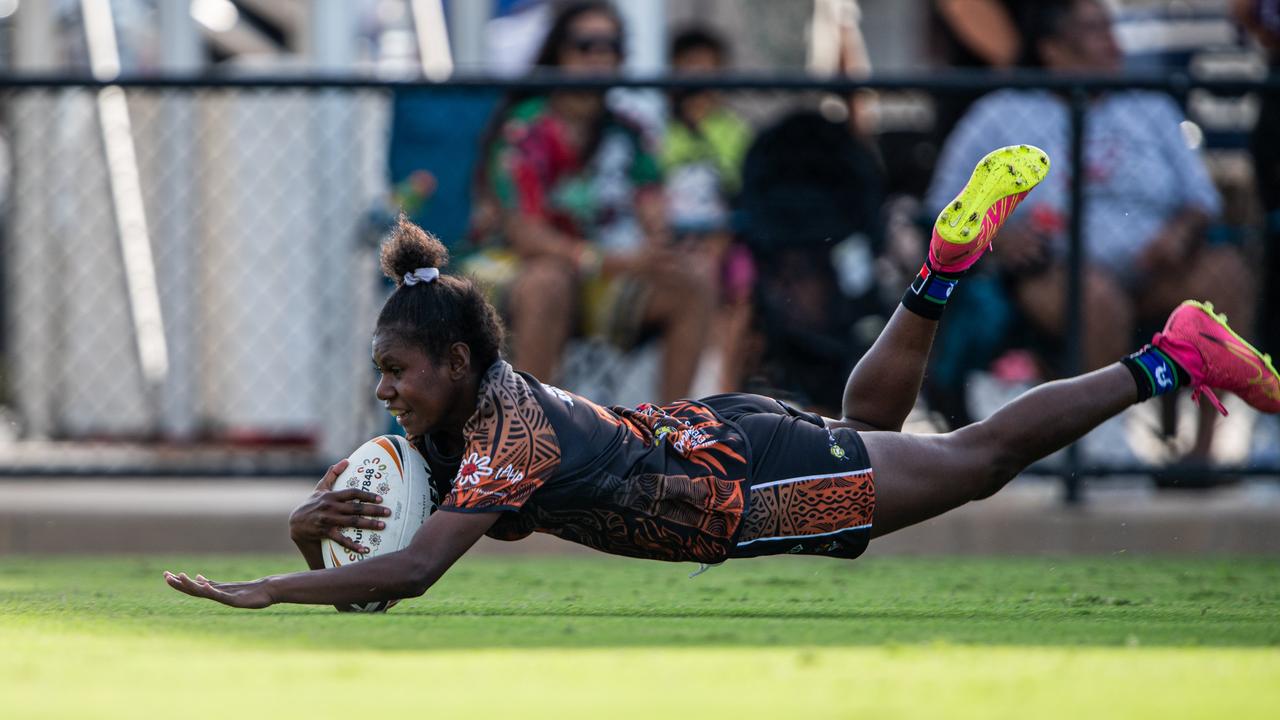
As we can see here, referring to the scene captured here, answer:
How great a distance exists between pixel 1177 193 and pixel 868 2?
8.90 metres

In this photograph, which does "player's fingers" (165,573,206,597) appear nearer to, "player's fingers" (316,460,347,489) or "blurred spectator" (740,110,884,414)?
"player's fingers" (316,460,347,489)

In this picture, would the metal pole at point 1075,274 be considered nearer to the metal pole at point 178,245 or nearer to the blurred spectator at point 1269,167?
the blurred spectator at point 1269,167

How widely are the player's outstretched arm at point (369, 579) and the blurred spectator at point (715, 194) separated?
142 inches

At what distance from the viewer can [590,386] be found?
314 inches

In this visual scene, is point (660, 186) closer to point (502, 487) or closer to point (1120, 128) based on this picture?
point (1120, 128)

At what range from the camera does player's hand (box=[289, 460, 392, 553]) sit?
4.72 metres

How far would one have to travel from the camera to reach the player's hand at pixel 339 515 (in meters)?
4.72

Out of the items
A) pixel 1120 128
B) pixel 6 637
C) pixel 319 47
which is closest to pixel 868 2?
pixel 319 47

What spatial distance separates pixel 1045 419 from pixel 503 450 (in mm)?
1625

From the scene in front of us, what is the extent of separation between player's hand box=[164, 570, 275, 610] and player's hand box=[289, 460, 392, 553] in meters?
0.39

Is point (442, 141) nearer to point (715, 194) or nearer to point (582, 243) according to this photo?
point (582, 243)

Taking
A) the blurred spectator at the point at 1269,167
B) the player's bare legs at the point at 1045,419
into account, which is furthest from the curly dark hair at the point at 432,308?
the blurred spectator at the point at 1269,167

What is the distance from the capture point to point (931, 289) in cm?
533

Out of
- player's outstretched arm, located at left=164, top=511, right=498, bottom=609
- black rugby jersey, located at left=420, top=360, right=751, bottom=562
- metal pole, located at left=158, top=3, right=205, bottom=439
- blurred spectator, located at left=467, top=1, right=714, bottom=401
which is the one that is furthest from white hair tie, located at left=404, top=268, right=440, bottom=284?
metal pole, located at left=158, top=3, right=205, bottom=439
